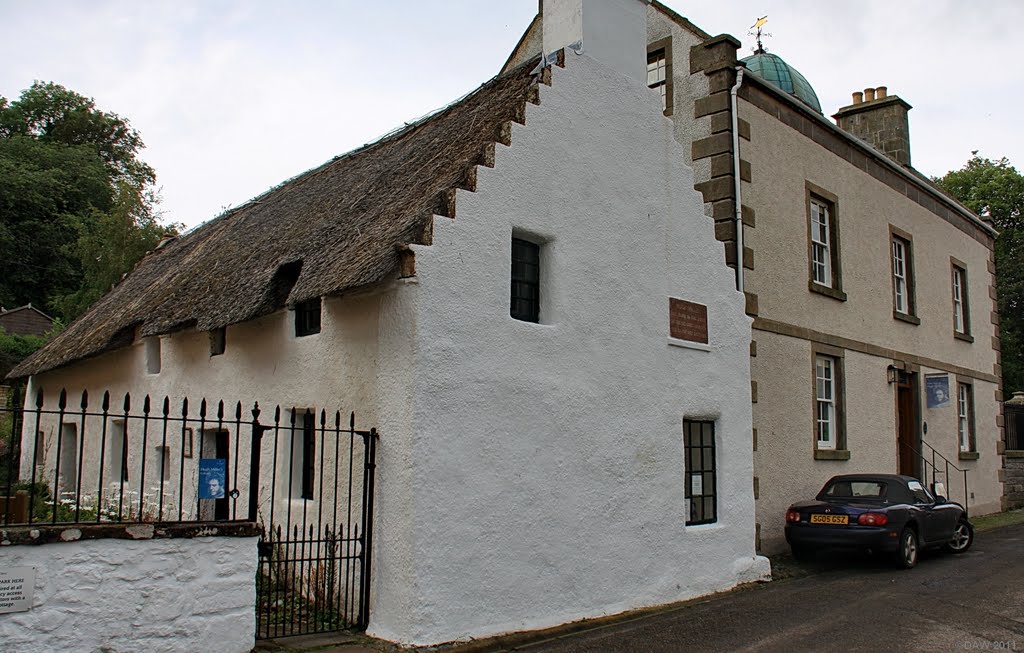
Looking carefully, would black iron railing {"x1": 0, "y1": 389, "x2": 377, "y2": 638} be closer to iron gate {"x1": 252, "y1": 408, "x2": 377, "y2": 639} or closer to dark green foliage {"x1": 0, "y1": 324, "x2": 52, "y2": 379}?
iron gate {"x1": 252, "y1": 408, "x2": 377, "y2": 639}

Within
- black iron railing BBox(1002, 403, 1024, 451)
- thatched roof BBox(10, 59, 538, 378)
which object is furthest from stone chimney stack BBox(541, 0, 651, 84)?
black iron railing BBox(1002, 403, 1024, 451)

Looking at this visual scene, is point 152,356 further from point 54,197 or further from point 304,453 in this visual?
point 54,197

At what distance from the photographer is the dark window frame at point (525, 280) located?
368 inches

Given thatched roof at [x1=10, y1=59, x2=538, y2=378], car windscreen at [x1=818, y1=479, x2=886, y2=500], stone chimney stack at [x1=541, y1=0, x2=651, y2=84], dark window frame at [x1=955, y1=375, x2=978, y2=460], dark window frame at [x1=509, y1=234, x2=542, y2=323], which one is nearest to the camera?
thatched roof at [x1=10, y1=59, x2=538, y2=378]

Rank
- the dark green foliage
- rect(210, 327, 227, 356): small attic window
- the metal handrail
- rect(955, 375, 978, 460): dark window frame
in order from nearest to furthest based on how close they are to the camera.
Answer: rect(210, 327, 227, 356): small attic window < the metal handrail < rect(955, 375, 978, 460): dark window frame < the dark green foliage

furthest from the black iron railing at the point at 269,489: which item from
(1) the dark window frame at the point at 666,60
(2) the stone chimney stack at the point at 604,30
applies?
(1) the dark window frame at the point at 666,60

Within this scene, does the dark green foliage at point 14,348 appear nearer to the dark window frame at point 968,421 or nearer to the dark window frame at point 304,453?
the dark window frame at point 304,453


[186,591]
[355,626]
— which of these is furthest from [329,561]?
[186,591]

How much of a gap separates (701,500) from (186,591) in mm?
6694

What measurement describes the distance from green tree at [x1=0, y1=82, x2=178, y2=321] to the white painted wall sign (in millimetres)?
31298

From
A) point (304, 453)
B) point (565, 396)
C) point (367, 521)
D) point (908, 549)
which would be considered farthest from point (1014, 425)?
point (367, 521)

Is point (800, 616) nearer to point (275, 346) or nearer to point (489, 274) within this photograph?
point (489, 274)

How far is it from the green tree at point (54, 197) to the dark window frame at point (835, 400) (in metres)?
28.2

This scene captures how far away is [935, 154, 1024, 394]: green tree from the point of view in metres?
40.2
